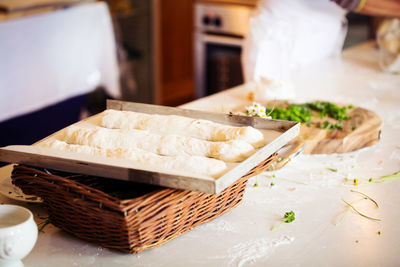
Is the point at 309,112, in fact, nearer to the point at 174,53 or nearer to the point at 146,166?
the point at 146,166

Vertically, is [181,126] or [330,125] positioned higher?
[181,126]

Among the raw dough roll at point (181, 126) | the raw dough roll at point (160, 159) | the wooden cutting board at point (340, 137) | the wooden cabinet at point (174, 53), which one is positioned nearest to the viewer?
the raw dough roll at point (160, 159)

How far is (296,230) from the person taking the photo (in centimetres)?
105

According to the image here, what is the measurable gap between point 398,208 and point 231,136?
0.46 meters

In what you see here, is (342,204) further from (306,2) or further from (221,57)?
(221,57)

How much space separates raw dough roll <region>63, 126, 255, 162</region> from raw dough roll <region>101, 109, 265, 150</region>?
0.04 m

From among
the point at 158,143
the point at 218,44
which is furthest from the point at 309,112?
the point at 218,44

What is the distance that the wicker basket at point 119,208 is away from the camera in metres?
0.88

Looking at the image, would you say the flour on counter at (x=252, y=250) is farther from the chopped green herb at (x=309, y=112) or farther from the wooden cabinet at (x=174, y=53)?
the wooden cabinet at (x=174, y=53)

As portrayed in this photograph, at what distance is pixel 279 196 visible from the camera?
1197 mm

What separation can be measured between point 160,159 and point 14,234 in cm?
31

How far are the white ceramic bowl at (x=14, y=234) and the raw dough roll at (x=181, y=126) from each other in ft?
1.25

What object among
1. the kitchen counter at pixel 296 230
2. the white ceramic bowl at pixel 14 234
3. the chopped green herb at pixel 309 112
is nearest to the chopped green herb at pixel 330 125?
the chopped green herb at pixel 309 112

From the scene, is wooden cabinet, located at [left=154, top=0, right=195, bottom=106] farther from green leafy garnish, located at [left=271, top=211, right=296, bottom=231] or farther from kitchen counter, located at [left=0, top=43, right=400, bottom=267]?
green leafy garnish, located at [left=271, top=211, right=296, bottom=231]
